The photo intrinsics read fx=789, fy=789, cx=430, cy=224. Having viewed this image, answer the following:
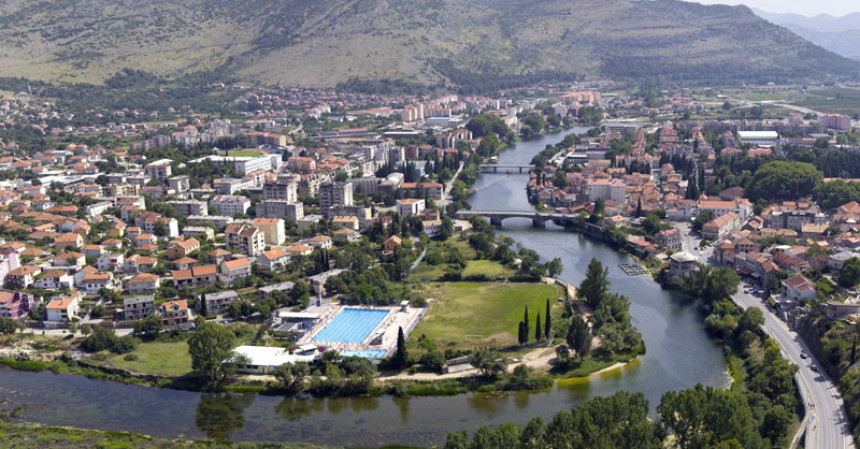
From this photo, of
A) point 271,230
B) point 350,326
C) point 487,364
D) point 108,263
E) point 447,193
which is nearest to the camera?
point 487,364

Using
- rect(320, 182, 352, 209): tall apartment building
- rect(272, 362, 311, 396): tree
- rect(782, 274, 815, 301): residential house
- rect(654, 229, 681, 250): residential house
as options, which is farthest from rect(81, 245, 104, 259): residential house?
rect(782, 274, 815, 301): residential house

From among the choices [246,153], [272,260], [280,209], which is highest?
[246,153]

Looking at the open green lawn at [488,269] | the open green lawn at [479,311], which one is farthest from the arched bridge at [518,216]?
the open green lawn at [479,311]

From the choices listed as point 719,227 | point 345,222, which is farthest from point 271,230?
point 719,227

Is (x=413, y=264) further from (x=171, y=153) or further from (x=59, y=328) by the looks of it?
(x=171, y=153)

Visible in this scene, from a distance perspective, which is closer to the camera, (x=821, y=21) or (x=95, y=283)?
(x=95, y=283)

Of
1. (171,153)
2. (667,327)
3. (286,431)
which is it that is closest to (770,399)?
(667,327)

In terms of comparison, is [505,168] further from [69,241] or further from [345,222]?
[69,241]

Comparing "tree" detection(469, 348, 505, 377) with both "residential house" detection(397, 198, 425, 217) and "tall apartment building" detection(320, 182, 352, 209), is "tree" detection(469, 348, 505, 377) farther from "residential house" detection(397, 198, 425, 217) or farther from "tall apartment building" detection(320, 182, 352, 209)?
"tall apartment building" detection(320, 182, 352, 209)
